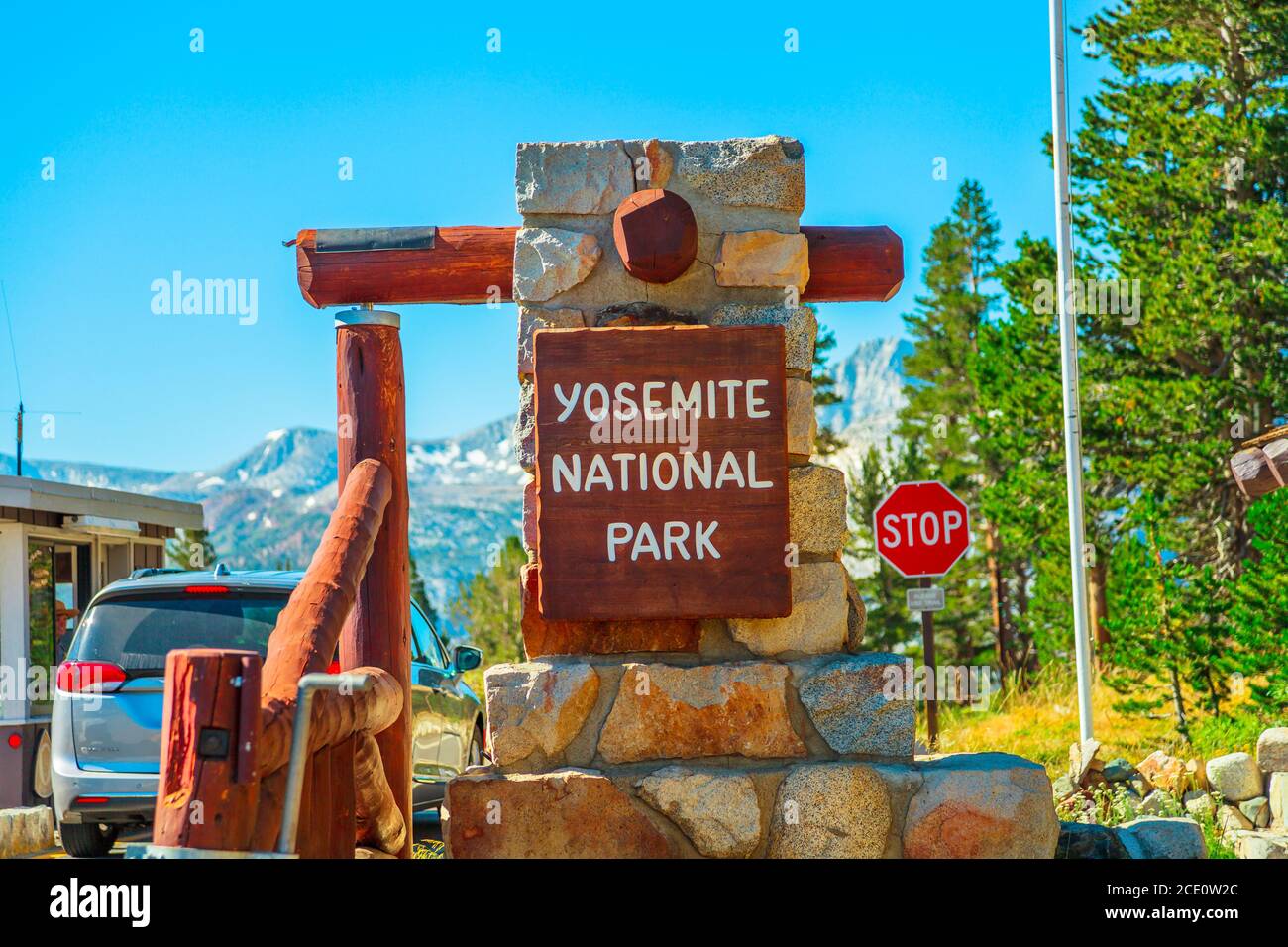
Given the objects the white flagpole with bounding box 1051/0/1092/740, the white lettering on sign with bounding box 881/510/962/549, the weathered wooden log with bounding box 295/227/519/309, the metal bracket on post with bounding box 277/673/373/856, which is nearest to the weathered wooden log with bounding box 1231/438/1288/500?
the weathered wooden log with bounding box 295/227/519/309

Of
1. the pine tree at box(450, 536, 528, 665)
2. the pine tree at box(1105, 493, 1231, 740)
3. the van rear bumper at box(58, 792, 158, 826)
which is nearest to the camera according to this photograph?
the van rear bumper at box(58, 792, 158, 826)

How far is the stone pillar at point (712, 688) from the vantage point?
384 cm

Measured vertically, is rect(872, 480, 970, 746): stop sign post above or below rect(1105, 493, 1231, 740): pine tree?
above

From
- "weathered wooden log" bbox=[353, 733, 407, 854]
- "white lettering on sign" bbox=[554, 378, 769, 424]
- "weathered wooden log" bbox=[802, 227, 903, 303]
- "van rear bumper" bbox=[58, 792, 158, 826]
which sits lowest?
"van rear bumper" bbox=[58, 792, 158, 826]

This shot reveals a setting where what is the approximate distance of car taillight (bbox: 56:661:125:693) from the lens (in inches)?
293

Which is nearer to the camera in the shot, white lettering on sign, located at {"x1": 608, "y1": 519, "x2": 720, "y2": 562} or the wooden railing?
the wooden railing

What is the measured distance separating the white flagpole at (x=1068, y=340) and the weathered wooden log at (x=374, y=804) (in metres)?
10.4

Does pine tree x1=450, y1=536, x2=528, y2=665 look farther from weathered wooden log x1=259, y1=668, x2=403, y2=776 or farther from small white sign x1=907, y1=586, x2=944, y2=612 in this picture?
weathered wooden log x1=259, y1=668, x2=403, y2=776

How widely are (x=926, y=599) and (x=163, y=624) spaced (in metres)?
7.57

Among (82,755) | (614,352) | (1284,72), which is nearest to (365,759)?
(614,352)

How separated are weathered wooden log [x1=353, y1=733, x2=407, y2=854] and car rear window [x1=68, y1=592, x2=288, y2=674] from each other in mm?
3167

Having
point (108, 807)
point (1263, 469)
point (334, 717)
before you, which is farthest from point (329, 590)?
point (108, 807)

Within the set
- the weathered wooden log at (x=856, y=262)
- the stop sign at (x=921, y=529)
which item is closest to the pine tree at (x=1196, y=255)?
the stop sign at (x=921, y=529)
